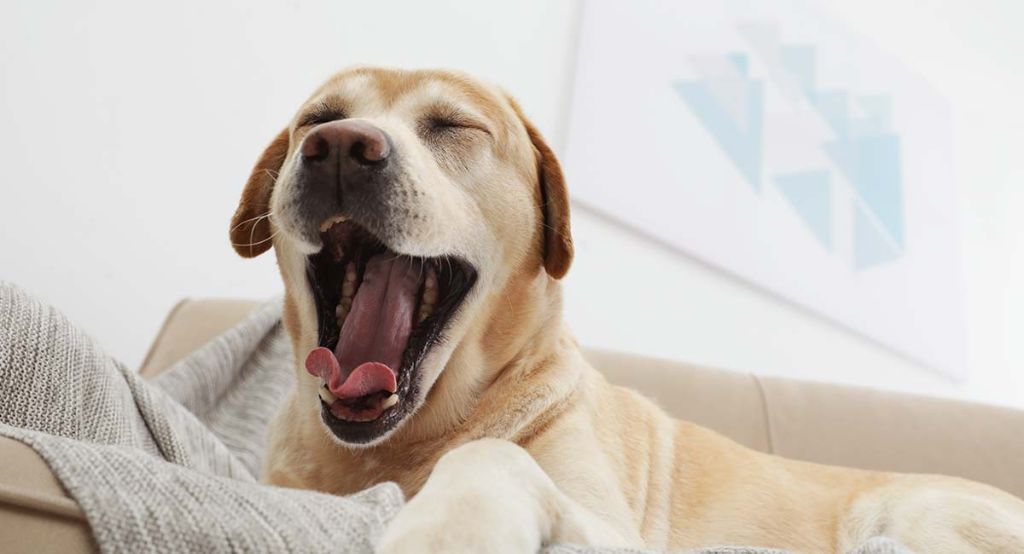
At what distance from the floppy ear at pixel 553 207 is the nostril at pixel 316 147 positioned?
1.39 feet


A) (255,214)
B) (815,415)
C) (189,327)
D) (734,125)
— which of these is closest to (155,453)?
(255,214)

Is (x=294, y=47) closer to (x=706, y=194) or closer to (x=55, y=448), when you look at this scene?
(x=706, y=194)

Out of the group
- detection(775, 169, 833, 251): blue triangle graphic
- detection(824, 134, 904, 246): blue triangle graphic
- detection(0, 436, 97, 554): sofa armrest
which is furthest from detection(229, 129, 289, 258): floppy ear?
detection(824, 134, 904, 246): blue triangle graphic

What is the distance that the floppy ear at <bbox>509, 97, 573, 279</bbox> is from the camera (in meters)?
1.30

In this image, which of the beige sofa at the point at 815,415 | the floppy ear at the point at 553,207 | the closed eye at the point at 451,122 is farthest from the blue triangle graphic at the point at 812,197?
the closed eye at the point at 451,122

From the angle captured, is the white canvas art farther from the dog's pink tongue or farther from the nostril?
the nostril

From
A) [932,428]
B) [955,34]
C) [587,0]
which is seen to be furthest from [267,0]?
[955,34]

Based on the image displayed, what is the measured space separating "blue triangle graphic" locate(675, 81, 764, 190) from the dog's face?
2070 mm

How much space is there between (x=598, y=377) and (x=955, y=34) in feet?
12.4

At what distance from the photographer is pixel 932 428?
6.86 ft

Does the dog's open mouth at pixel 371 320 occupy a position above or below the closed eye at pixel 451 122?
below

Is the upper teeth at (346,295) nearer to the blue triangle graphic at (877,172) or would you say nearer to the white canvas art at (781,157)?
the white canvas art at (781,157)

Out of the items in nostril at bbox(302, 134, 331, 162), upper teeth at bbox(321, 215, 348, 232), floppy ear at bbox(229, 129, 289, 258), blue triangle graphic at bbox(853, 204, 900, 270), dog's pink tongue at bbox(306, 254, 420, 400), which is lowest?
blue triangle graphic at bbox(853, 204, 900, 270)

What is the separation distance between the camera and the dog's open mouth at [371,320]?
3.58 feet
